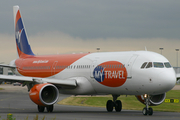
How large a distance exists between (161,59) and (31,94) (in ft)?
30.2

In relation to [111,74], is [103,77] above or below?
below

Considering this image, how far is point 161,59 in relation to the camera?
80.8ft

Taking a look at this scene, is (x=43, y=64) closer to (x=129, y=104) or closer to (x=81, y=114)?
(x=81, y=114)

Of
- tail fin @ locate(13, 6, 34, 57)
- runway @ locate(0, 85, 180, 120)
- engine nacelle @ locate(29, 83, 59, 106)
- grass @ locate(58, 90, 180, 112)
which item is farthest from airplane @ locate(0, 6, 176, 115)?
grass @ locate(58, 90, 180, 112)

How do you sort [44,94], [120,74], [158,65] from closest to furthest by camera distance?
[158,65]
[120,74]
[44,94]

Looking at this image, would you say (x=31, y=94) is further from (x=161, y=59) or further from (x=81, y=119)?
(x=161, y=59)

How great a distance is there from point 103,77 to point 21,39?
1543cm

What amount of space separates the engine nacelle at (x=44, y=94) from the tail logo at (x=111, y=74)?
3231 mm

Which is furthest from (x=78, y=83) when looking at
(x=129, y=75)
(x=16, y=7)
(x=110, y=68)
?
(x=16, y=7)

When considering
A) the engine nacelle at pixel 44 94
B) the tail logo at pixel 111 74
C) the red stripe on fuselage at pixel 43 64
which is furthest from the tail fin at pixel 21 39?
the tail logo at pixel 111 74

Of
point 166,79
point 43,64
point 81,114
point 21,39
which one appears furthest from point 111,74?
point 21,39

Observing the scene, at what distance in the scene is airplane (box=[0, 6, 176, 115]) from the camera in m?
23.8

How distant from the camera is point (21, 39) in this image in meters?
39.2

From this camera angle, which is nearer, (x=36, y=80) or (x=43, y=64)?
(x=36, y=80)
